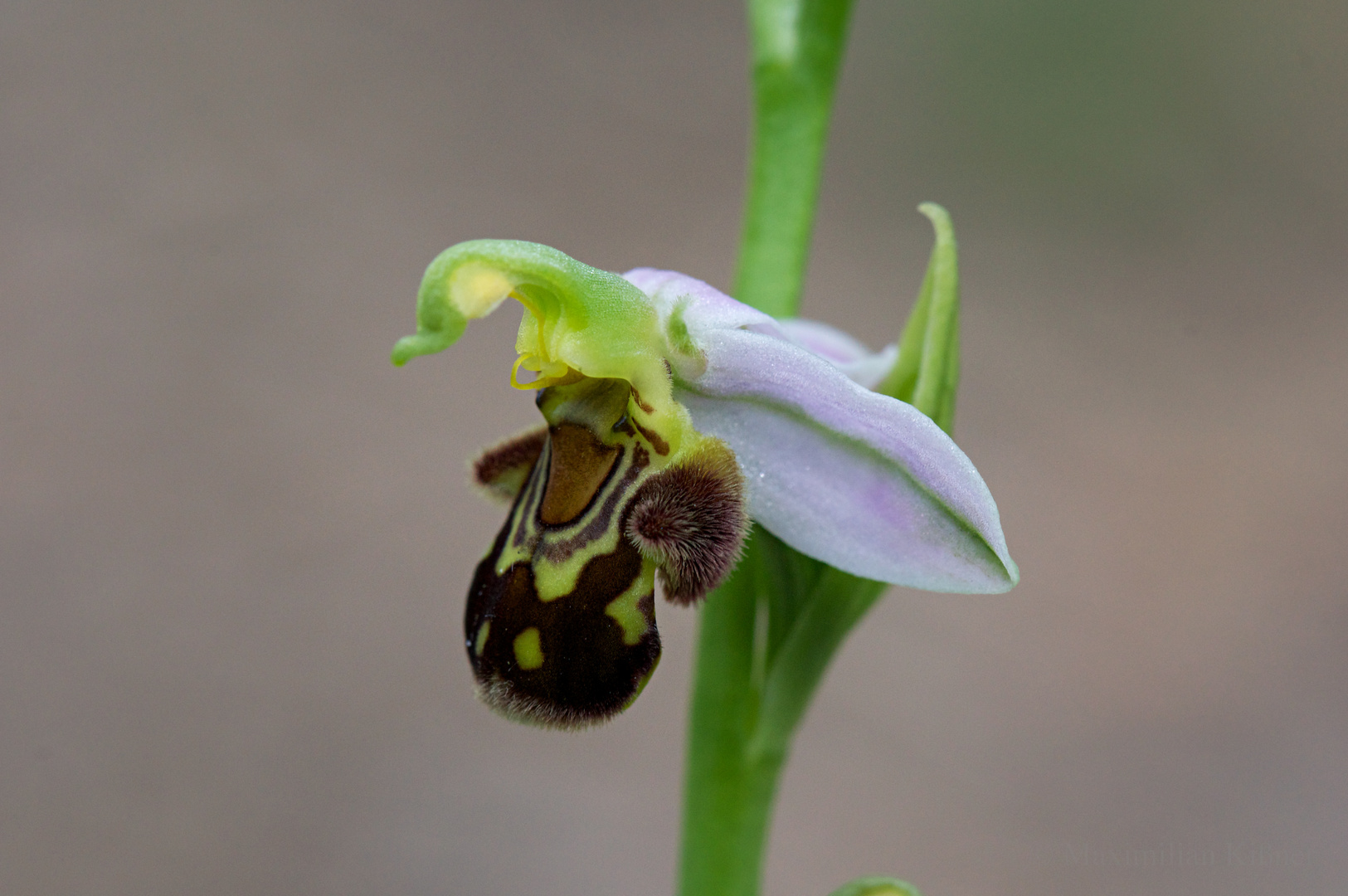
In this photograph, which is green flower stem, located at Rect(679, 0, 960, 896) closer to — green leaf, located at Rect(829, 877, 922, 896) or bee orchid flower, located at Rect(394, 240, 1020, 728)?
green leaf, located at Rect(829, 877, 922, 896)

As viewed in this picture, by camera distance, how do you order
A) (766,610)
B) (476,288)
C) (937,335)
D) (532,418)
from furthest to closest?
1. (532,418)
2. (766,610)
3. (937,335)
4. (476,288)

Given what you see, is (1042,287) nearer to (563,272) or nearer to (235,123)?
(235,123)

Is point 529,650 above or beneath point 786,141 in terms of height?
beneath

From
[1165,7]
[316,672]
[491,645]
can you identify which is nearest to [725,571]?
[491,645]

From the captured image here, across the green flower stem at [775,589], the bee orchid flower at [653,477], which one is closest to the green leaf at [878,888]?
the green flower stem at [775,589]

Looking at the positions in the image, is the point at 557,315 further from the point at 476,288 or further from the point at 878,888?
the point at 878,888

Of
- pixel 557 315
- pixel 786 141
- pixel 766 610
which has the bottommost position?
pixel 766 610

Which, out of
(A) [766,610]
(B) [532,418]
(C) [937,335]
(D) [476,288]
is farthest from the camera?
(B) [532,418]

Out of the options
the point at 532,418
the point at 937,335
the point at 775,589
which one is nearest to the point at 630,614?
the point at 775,589
